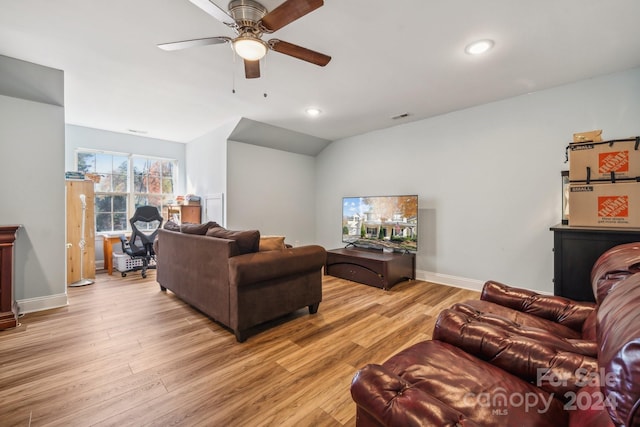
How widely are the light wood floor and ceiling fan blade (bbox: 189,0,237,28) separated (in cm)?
235

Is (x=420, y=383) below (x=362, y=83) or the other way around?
below

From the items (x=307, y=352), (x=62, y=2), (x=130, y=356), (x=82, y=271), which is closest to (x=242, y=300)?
(x=307, y=352)

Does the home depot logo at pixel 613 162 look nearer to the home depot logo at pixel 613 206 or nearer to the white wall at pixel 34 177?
the home depot logo at pixel 613 206

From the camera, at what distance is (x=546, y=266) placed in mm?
3154

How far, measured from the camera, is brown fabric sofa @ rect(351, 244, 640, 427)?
54cm

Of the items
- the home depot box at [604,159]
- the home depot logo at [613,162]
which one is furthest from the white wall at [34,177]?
the home depot logo at [613,162]

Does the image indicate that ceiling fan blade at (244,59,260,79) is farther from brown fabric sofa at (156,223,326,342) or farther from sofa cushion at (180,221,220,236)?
sofa cushion at (180,221,220,236)

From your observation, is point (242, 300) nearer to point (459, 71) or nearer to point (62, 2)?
point (62, 2)

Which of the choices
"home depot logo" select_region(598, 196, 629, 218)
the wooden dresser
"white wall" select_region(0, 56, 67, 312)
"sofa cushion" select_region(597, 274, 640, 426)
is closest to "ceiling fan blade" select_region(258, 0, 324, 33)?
"sofa cushion" select_region(597, 274, 640, 426)

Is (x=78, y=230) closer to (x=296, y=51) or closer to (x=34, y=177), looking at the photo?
(x=34, y=177)

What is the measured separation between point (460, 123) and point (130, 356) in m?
4.62

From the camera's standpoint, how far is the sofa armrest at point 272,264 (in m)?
2.19

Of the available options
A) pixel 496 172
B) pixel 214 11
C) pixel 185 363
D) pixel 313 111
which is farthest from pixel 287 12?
pixel 496 172

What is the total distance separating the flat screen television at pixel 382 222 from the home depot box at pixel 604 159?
2.06m
